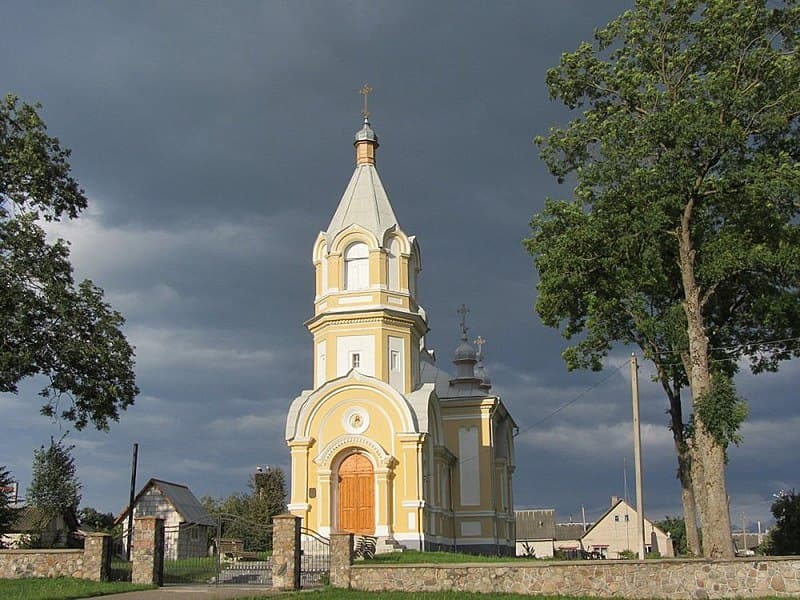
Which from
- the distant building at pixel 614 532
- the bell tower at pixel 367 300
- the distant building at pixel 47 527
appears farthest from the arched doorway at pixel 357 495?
the distant building at pixel 614 532

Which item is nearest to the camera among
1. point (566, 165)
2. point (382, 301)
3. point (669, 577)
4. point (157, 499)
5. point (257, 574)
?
point (669, 577)

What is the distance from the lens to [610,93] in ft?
73.0

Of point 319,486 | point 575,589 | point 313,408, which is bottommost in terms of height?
point 575,589

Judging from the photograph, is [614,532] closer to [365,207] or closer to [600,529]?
[600,529]

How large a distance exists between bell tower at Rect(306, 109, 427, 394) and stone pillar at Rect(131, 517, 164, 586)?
1263cm

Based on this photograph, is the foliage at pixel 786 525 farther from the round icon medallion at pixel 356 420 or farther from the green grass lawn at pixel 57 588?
the green grass lawn at pixel 57 588

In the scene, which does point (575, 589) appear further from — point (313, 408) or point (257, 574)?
point (313, 408)

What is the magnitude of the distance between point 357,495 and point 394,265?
27.6 ft

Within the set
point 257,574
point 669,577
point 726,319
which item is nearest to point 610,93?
point 726,319

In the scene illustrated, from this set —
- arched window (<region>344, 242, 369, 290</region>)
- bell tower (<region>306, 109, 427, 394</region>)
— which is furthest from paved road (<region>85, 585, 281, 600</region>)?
arched window (<region>344, 242, 369, 290</region>)

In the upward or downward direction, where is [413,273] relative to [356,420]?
upward

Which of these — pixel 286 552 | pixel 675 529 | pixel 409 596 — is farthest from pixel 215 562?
pixel 675 529

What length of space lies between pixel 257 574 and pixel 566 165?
12.7 m

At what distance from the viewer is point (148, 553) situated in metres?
19.4
